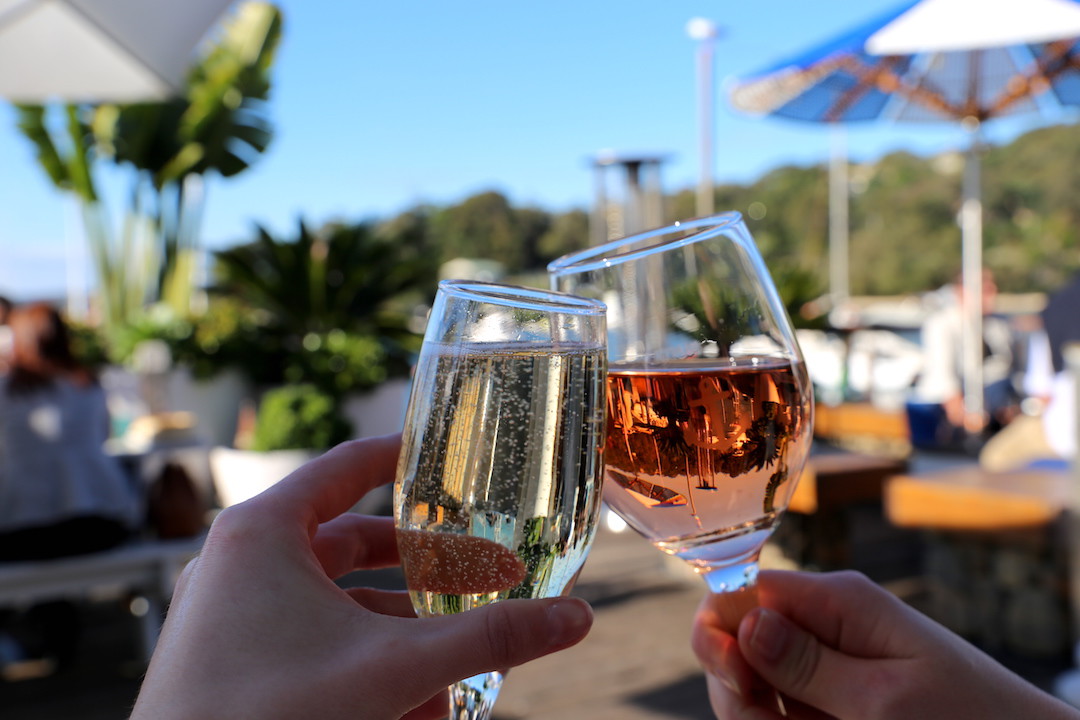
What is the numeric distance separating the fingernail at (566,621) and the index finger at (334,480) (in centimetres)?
23

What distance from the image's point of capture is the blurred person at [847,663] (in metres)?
1.01

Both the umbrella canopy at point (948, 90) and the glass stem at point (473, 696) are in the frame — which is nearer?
the glass stem at point (473, 696)

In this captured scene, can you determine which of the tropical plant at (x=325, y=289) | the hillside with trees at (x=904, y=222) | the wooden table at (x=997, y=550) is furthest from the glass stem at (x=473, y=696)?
the hillside with trees at (x=904, y=222)

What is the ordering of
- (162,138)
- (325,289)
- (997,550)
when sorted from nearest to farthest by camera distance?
(997,550), (325,289), (162,138)

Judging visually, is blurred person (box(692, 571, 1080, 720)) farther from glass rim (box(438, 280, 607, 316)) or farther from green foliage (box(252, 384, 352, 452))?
green foliage (box(252, 384, 352, 452))

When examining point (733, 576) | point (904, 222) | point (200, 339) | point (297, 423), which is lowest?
point (297, 423)

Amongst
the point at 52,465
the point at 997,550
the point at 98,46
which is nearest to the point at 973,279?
the point at 997,550

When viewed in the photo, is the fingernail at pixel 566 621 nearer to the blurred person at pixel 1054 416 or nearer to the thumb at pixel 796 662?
the thumb at pixel 796 662

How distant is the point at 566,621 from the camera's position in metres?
0.75

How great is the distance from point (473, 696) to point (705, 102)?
1669cm

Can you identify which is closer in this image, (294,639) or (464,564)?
(294,639)

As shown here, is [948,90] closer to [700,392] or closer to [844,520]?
[844,520]

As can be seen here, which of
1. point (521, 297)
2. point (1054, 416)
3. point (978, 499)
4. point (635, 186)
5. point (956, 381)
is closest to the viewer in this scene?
point (521, 297)

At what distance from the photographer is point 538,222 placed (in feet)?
130
